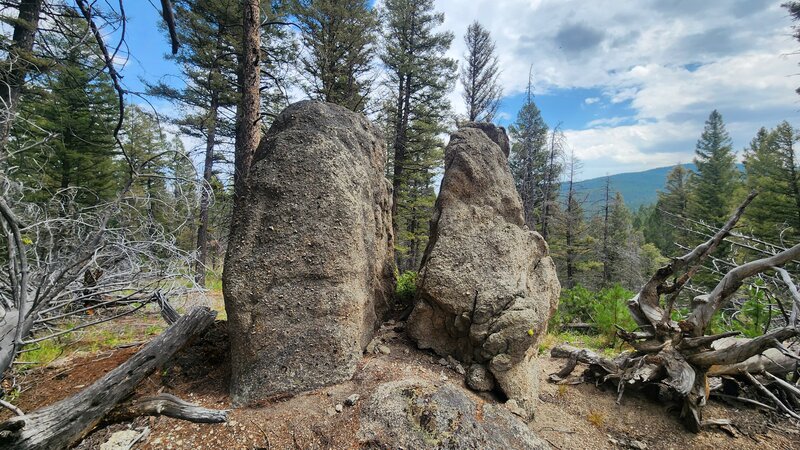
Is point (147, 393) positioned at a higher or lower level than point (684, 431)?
higher

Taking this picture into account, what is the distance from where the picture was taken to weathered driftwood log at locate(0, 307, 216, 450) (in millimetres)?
2021

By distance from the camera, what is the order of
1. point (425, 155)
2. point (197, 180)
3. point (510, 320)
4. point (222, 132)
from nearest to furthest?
point (197, 180)
point (510, 320)
point (222, 132)
point (425, 155)

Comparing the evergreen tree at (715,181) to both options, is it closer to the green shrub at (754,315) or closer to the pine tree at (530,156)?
the pine tree at (530,156)

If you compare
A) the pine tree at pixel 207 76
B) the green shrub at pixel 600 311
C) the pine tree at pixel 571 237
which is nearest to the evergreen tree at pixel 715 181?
the pine tree at pixel 571 237

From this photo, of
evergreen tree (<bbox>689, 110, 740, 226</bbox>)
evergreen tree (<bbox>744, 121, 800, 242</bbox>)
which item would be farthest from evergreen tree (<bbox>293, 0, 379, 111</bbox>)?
evergreen tree (<bbox>689, 110, 740, 226</bbox>)

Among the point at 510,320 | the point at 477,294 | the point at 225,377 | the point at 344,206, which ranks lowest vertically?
the point at 225,377

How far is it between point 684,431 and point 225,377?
186 inches

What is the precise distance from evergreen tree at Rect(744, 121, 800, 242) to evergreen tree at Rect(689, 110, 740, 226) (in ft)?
11.7

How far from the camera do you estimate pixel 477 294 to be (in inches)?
151

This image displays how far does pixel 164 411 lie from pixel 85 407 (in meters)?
0.45

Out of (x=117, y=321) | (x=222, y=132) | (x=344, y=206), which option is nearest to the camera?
(x=344, y=206)

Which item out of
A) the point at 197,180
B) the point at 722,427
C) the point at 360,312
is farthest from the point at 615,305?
the point at 197,180

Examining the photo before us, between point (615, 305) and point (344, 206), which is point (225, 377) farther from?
point (615, 305)

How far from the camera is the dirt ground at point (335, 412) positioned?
247cm
